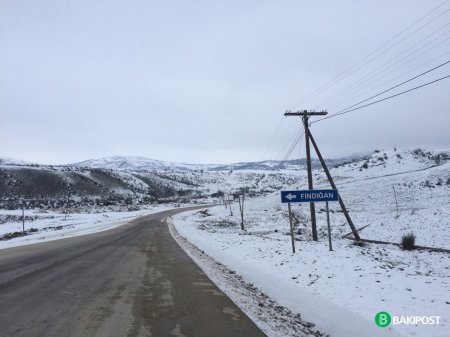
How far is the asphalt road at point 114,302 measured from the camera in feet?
20.1

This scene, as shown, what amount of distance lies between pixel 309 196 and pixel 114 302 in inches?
348

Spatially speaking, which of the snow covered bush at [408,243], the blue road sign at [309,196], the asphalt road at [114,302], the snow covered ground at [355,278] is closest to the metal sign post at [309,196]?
the blue road sign at [309,196]

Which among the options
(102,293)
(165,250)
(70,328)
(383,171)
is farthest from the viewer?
(383,171)

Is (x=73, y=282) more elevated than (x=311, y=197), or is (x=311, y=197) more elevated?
(x=311, y=197)

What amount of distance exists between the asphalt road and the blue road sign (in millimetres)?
4205

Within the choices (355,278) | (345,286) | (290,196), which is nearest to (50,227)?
(290,196)

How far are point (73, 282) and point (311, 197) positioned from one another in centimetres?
875

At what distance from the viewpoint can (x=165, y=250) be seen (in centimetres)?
1886

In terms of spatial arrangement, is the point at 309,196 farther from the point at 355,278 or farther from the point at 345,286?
the point at 345,286

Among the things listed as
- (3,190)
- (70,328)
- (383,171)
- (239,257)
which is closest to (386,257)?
(239,257)

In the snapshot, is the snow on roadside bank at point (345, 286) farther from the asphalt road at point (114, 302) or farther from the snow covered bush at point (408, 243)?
the snow covered bush at point (408, 243)

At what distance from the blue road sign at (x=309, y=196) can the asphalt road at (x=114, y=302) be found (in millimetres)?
4205

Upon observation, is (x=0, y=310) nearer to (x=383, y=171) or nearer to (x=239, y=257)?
(x=239, y=257)

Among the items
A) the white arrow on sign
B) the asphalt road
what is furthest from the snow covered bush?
the asphalt road
